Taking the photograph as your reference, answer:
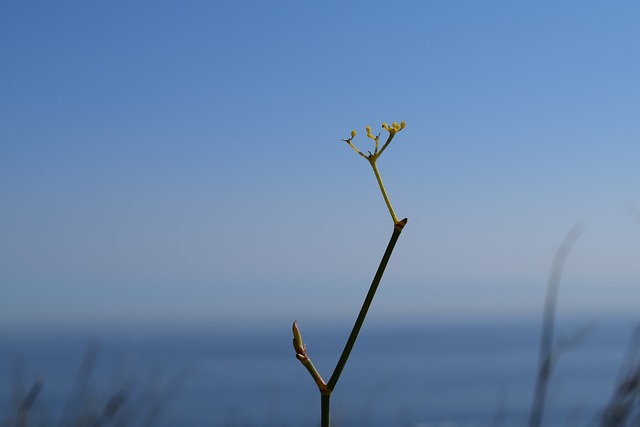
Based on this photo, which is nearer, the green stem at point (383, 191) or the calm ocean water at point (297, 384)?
the green stem at point (383, 191)

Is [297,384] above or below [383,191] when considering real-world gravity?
below

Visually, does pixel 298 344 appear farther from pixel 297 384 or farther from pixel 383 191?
pixel 297 384

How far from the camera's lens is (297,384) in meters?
83.8

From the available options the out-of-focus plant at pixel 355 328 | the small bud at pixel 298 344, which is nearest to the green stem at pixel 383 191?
the out-of-focus plant at pixel 355 328

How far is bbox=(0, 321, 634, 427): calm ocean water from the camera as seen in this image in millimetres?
4918

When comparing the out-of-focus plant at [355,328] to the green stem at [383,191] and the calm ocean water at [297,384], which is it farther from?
the calm ocean water at [297,384]

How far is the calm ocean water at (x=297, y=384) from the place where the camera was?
16.1 ft

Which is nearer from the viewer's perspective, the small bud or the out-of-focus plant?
the out-of-focus plant

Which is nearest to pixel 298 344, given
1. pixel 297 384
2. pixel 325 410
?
pixel 325 410

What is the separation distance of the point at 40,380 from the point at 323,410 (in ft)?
8.51

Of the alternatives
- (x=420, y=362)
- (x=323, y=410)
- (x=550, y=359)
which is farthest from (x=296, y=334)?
(x=420, y=362)

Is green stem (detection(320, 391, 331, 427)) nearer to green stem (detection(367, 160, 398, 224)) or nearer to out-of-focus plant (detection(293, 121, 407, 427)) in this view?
out-of-focus plant (detection(293, 121, 407, 427))

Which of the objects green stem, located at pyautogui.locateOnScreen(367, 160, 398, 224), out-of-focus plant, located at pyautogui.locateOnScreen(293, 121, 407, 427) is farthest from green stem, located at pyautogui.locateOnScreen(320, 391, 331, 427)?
green stem, located at pyautogui.locateOnScreen(367, 160, 398, 224)

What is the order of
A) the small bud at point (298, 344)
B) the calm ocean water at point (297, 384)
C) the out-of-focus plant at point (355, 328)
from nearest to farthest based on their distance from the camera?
the out-of-focus plant at point (355, 328), the small bud at point (298, 344), the calm ocean water at point (297, 384)
